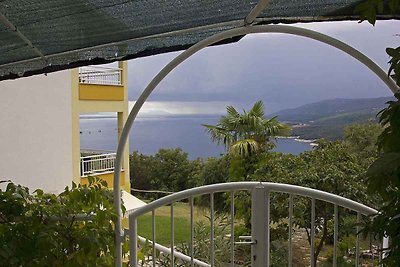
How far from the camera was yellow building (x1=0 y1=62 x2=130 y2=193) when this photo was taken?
6.97m

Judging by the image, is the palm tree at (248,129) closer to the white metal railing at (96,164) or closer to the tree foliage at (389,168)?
the white metal railing at (96,164)

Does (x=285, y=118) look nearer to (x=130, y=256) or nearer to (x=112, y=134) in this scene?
(x=112, y=134)

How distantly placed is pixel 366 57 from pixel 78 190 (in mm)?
1415

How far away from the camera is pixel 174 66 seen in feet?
6.11

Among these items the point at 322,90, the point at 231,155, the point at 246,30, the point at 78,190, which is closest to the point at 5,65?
the point at 78,190

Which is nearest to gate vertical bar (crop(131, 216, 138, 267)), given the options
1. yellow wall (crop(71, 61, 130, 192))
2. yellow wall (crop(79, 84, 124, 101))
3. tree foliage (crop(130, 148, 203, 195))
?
tree foliage (crop(130, 148, 203, 195))

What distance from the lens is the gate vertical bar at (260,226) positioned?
1.93 meters

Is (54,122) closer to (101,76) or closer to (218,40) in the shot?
(101,76)

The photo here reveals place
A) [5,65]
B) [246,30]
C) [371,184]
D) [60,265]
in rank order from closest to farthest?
[371,184]
[246,30]
[60,265]
[5,65]

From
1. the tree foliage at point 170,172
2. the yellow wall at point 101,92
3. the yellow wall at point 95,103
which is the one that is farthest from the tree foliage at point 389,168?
the yellow wall at point 101,92

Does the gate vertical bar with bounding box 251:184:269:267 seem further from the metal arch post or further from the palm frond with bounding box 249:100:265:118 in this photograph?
the palm frond with bounding box 249:100:265:118

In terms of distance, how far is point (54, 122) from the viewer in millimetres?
7789

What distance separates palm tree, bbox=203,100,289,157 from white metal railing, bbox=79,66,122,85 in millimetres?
3192

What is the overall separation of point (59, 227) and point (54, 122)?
20.2 feet
